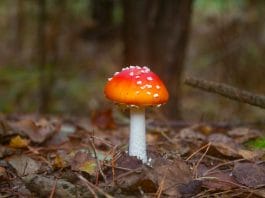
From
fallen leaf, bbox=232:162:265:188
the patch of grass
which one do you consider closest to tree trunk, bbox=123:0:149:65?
the patch of grass

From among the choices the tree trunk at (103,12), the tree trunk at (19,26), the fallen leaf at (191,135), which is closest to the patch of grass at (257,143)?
the fallen leaf at (191,135)

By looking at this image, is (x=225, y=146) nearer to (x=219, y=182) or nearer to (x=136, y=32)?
(x=219, y=182)

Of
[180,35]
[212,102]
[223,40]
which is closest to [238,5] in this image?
[212,102]

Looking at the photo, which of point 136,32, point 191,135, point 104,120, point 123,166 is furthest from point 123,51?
point 123,166

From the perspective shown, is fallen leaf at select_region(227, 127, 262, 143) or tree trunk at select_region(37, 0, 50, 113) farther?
tree trunk at select_region(37, 0, 50, 113)

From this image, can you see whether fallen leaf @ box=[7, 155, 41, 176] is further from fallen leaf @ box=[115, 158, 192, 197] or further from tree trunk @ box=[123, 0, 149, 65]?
tree trunk @ box=[123, 0, 149, 65]

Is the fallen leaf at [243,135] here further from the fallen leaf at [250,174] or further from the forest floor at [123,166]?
the fallen leaf at [250,174]
